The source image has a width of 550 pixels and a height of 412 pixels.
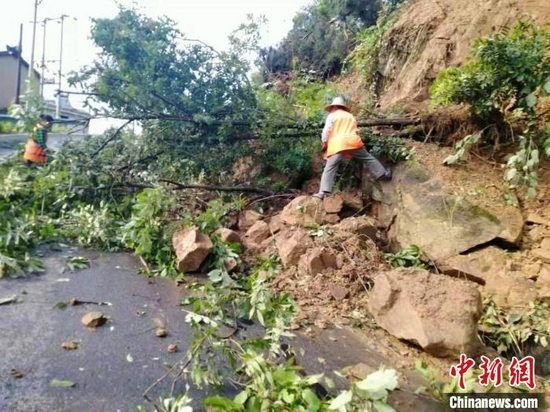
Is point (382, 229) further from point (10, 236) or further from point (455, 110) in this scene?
point (10, 236)

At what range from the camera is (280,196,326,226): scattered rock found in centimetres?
462

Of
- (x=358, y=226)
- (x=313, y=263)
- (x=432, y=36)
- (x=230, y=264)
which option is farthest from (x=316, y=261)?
(x=432, y=36)

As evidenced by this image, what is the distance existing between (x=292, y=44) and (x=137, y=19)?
721 cm

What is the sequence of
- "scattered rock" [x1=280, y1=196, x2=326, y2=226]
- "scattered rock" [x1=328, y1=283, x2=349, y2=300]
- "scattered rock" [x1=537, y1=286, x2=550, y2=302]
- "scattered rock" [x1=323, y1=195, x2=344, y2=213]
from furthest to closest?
"scattered rock" [x1=323, y1=195, x2=344, y2=213] < "scattered rock" [x1=280, y1=196, x2=326, y2=226] < "scattered rock" [x1=328, y1=283, x2=349, y2=300] < "scattered rock" [x1=537, y1=286, x2=550, y2=302]

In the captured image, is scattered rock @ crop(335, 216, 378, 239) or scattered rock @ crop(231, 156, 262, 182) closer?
scattered rock @ crop(335, 216, 378, 239)

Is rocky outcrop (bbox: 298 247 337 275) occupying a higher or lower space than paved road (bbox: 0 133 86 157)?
lower

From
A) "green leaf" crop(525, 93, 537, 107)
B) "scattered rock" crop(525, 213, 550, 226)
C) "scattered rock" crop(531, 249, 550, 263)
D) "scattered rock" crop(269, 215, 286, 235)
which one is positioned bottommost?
"scattered rock" crop(531, 249, 550, 263)

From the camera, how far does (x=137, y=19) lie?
209 inches

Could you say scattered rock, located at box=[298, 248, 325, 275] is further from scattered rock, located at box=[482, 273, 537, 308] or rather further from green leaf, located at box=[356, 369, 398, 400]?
green leaf, located at box=[356, 369, 398, 400]

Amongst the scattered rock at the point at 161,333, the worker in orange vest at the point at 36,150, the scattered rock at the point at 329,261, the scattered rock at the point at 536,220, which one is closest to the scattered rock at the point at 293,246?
the scattered rock at the point at 329,261

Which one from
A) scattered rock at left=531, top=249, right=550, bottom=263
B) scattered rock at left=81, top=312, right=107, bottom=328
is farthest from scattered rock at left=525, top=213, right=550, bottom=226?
scattered rock at left=81, top=312, right=107, bottom=328

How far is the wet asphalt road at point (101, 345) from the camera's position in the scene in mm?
2162

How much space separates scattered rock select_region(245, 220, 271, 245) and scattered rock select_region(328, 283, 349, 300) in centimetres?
123

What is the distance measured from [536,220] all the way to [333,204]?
208 cm
